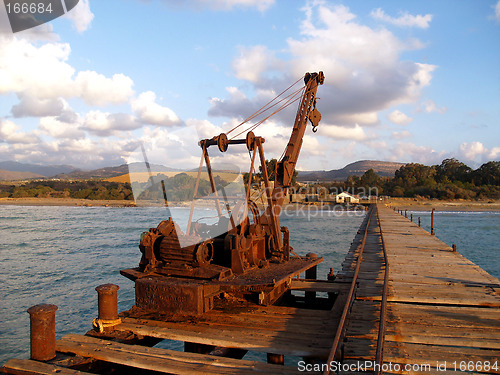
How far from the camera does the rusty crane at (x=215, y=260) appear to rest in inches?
234

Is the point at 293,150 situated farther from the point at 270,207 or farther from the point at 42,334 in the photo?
the point at 42,334

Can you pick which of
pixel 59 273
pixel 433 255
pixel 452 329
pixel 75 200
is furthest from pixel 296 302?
pixel 75 200

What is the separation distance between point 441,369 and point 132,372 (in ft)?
12.8

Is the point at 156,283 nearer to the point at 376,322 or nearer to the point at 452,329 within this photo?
the point at 376,322

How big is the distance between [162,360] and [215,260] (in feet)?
8.80

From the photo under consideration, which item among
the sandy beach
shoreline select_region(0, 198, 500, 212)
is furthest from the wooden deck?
the sandy beach

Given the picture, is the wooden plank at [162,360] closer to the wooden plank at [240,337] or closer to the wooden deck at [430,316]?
the wooden plank at [240,337]

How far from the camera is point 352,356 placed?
4.75 m

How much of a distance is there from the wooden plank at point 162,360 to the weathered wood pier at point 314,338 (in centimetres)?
1

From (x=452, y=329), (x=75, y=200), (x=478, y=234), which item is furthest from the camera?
(x=75, y=200)

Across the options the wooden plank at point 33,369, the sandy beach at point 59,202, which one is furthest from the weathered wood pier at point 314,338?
the sandy beach at point 59,202

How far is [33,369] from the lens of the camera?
434cm

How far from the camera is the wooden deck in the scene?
4723 mm

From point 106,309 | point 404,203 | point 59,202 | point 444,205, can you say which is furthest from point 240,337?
point 59,202
